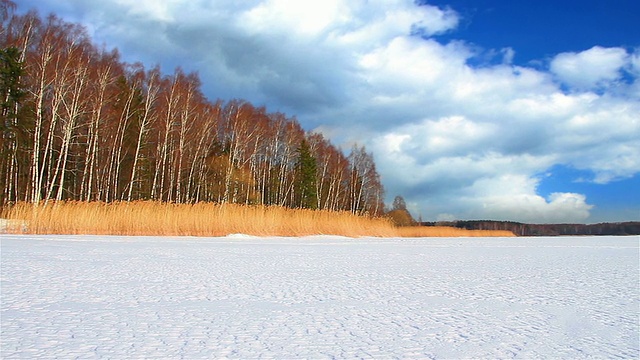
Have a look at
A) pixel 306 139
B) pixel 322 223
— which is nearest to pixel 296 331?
pixel 322 223

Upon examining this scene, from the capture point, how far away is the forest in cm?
1595

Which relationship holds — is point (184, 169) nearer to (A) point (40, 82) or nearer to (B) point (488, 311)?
(A) point (40, 82)

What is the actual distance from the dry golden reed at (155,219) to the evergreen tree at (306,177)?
17951mm

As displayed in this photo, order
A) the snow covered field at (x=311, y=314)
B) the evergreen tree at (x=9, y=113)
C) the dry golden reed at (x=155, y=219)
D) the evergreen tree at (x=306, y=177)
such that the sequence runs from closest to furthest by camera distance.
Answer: the snow covered field at (x=311, y=314)
the dry golden reed at (x=155, y=219)
the evergreen tree at (x=9, y=113)
the evergreen tree at (x=306, y=177)

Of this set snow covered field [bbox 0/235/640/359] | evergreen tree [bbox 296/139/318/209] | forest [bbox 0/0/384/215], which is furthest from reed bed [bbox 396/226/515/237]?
snow covered field [bbox 0/235/640/359]

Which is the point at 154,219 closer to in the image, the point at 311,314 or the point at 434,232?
the point at 311,314

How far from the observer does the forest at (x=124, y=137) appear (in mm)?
15953

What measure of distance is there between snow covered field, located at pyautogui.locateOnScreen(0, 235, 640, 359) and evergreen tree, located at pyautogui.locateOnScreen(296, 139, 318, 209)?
91.3 feet

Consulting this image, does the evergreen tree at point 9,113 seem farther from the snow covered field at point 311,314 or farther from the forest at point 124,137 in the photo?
the snow covered field at point 311,314

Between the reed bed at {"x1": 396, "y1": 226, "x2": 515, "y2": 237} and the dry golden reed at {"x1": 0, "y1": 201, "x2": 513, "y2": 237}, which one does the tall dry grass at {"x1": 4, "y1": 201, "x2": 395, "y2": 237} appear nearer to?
the dry golden reed at {"x1": 0, "y1": 201, "x2": 513, "y2": 237}

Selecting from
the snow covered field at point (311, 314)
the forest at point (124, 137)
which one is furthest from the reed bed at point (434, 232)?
the snow covered field at point (311, 314)

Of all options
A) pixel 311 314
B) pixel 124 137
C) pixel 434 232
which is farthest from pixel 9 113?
pixel 434 232

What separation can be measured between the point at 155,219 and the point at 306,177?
70.4 ft

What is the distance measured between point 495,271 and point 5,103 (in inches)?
714
